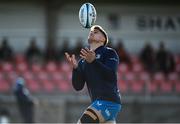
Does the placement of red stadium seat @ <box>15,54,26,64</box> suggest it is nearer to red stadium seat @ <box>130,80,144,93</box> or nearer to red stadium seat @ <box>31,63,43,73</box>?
red stadium seat @ <box>31,63,43,73</box>

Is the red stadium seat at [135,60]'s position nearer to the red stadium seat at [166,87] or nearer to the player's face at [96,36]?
the red stadium seat at [166,87]

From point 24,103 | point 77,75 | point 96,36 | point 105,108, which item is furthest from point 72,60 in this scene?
point 24,103

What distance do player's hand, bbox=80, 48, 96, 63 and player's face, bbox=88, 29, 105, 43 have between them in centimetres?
39

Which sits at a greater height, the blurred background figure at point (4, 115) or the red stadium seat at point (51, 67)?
the red stadium seat at point (51, 67)

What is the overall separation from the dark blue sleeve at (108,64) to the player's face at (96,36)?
0.17 m

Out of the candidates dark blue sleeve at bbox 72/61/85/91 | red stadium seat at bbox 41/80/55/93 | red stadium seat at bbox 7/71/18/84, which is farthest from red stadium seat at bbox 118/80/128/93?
dark blue sleeve at bbox 72/61/85/91

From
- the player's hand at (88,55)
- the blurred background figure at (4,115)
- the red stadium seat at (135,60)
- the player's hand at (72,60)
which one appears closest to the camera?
the player's hand at (88,55)

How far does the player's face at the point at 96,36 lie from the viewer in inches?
317

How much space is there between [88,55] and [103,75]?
0.35 m

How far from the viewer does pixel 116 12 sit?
2494cm

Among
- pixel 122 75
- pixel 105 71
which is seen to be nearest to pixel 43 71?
pixel 122 75

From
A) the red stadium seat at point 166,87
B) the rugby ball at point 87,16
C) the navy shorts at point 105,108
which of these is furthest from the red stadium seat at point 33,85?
the navy shorts at point 105,108

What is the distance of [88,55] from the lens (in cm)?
763

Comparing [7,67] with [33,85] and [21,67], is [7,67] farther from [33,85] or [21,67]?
[33,85]
